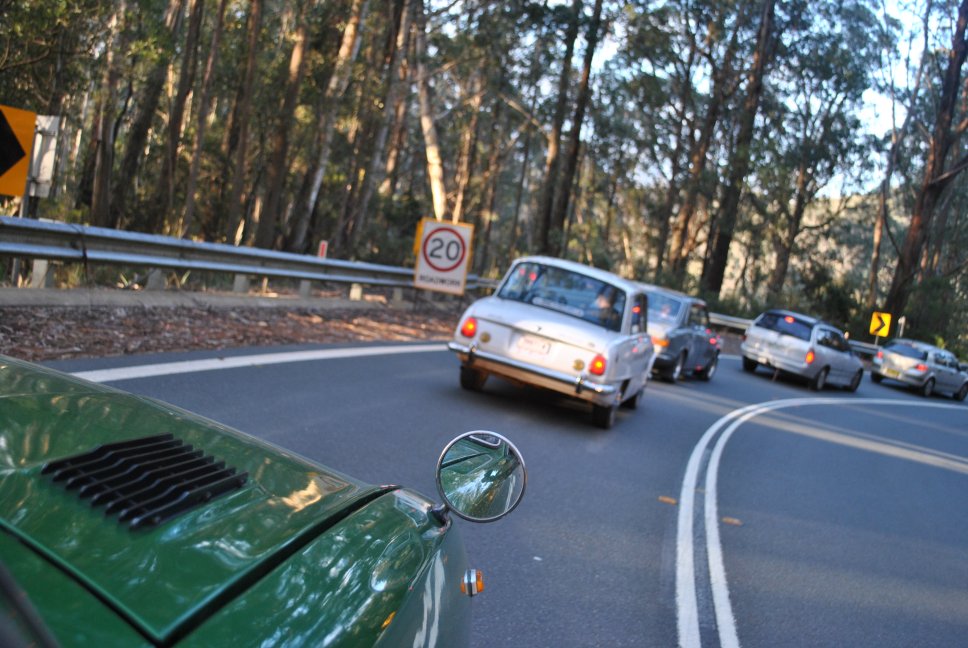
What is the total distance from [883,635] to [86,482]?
189 inches

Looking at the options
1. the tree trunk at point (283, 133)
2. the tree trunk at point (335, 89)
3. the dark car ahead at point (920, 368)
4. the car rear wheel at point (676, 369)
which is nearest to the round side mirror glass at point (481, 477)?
the car rear wheel at point (676, 369)

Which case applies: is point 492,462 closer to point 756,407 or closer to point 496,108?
point 756,407

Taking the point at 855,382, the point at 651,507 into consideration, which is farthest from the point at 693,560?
the point at 855,382

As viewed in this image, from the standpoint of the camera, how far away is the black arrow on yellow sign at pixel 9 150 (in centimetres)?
941

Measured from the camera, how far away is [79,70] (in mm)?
19844

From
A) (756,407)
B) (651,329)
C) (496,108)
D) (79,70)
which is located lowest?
(756,407)

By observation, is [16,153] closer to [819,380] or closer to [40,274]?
[40,274]

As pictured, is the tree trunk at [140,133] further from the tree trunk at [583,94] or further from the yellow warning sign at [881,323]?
the yellow warning sign at [881,323]

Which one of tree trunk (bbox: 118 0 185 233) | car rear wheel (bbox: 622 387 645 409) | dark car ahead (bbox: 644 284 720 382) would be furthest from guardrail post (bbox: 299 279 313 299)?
tree trunk (bbox: 118 0 185 233)

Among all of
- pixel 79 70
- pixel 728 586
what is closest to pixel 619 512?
pixel 728 586

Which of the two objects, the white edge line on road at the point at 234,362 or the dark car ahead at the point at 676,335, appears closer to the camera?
the white edge line on road at the point at 234,362

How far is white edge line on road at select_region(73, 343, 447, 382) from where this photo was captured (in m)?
7.43

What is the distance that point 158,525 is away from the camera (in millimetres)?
1784

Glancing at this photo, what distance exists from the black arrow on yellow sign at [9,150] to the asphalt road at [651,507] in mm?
2911
